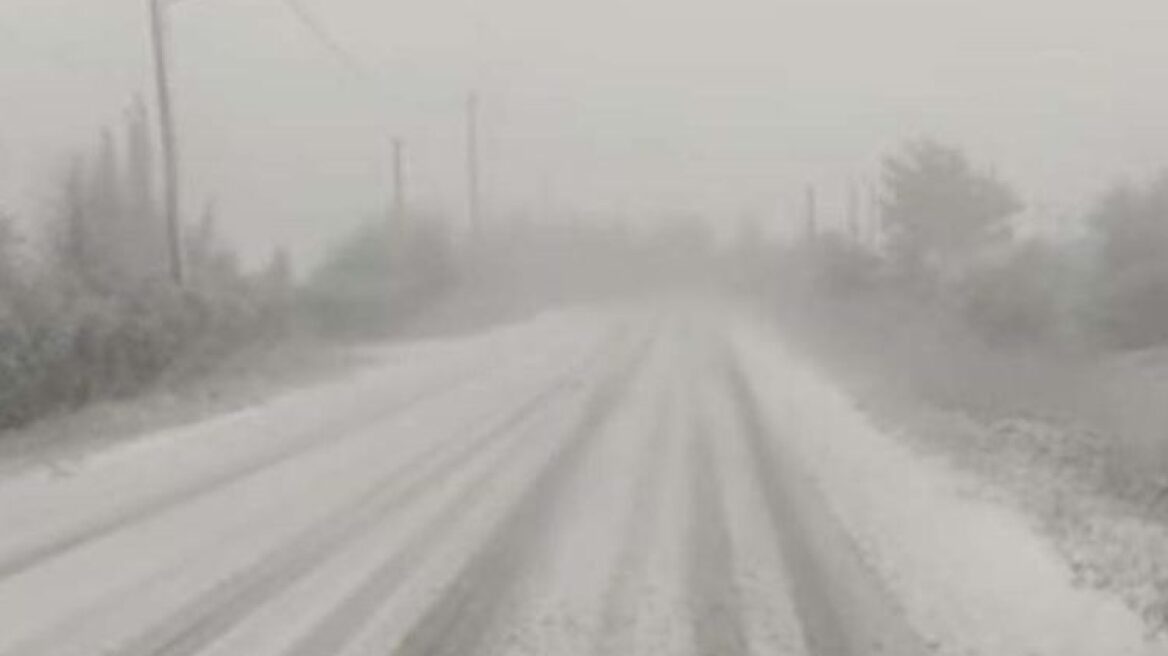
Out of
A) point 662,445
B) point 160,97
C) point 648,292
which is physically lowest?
point 648,292

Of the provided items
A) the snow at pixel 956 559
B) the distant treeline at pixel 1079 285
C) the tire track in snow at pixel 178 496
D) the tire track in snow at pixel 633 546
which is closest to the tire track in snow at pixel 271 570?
the tire track in snow at pixel 178 496

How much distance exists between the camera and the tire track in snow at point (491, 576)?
12000 millimetres

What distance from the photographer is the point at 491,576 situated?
574 inches

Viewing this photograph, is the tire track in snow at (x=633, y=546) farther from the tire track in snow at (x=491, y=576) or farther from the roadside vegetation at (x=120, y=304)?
the roadside vegetation at (x=120, y=304)

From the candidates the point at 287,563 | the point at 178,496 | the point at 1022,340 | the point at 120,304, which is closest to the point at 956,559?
the point at 287,563

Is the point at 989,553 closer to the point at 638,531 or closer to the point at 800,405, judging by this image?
the point at 638,531

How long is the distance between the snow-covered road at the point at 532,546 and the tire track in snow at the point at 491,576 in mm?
37

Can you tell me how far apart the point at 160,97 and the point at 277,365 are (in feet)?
20.1

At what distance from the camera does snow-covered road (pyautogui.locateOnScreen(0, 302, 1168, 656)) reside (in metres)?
12.2

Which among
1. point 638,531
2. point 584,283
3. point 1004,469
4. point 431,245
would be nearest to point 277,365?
point 1004,469

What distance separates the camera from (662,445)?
984 inches

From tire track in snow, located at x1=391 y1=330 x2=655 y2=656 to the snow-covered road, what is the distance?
0.04 m

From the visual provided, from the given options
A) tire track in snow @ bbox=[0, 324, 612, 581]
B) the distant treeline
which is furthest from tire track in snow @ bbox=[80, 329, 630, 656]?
the distant treeline

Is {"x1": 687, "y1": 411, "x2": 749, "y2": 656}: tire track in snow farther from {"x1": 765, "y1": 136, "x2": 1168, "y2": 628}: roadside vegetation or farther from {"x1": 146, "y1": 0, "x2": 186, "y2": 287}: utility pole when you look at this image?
{"x1": 146, "y1": 0, "x2": 186, "y2": 287}: utility pole
